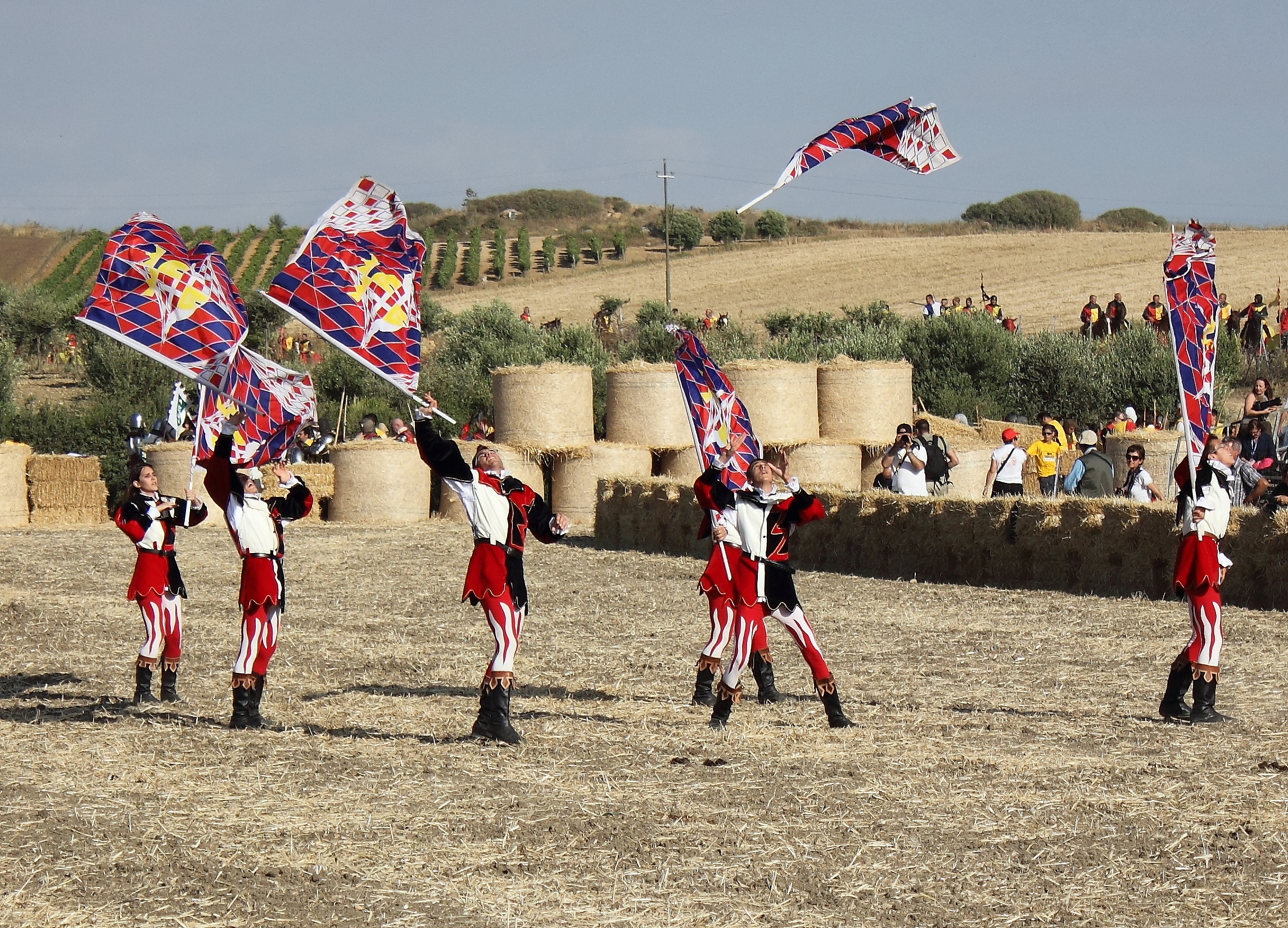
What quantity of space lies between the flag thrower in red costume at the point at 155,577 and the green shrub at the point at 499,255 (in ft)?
194

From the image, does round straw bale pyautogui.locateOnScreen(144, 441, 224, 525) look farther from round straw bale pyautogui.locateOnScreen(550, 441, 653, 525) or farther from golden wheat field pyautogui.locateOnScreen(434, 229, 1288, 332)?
golden wheat field pyautogui.locateOnScreen(434, 229, 1288, 332)

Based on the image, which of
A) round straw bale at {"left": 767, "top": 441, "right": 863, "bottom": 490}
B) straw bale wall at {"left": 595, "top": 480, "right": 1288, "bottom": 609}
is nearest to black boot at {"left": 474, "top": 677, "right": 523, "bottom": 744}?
straw bale wall at {"left": 595, "top": 480, "right": 1288, "bottom": 609}

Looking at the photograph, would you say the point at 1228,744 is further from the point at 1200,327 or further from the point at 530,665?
the point at 530,665

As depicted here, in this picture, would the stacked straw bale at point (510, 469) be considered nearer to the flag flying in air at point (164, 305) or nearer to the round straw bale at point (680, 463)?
the round straw bale at point (680, 463)

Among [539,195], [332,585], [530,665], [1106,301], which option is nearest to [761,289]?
[1106,301]

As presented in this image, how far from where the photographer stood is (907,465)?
17938mm

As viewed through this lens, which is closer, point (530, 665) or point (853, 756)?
point (853, 756)

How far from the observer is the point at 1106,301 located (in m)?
45.5

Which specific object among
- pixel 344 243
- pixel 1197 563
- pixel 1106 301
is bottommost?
pixel 1197 563

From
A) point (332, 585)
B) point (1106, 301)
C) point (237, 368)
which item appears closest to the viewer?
point (237, 368)

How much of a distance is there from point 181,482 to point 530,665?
476 inches

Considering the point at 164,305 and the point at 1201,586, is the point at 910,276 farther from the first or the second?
the point at 164,305

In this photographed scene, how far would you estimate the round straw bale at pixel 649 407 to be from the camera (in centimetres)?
2250

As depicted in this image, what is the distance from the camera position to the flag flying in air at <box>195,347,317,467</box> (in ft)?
31.3
